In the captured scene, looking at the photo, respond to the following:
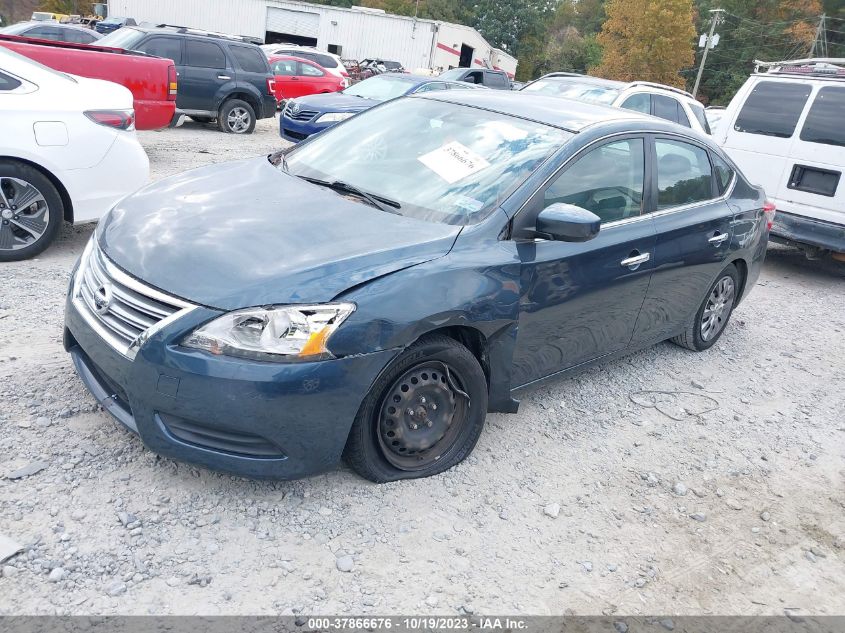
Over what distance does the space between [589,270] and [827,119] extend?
5.41 metres

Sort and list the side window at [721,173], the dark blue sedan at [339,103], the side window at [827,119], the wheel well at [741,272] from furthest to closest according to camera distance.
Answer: the dark blue sedan at [339,103], the side window at [827,119], the wheel well at [741,272], the side window at [721,173]

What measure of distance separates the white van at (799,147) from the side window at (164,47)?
9341 mm

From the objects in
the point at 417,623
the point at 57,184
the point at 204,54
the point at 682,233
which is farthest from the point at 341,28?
the point at 417,623

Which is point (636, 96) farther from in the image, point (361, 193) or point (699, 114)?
point (361, 193)

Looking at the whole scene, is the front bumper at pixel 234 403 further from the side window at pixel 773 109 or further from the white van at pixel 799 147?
the side window at pixel 773 109

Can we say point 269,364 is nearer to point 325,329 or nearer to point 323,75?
point 325,329

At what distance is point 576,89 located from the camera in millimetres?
10500

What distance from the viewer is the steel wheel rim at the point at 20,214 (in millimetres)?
5129

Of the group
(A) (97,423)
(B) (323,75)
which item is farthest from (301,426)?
(B) (323,75)

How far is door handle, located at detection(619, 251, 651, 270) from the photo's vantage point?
4.09 meters

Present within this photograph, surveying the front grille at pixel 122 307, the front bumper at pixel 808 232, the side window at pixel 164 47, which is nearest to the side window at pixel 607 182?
the front grille at pixel 122 307

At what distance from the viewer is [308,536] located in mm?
2969

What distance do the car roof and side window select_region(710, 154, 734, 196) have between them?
23.6 inches

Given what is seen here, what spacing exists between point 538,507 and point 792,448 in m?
1.93
